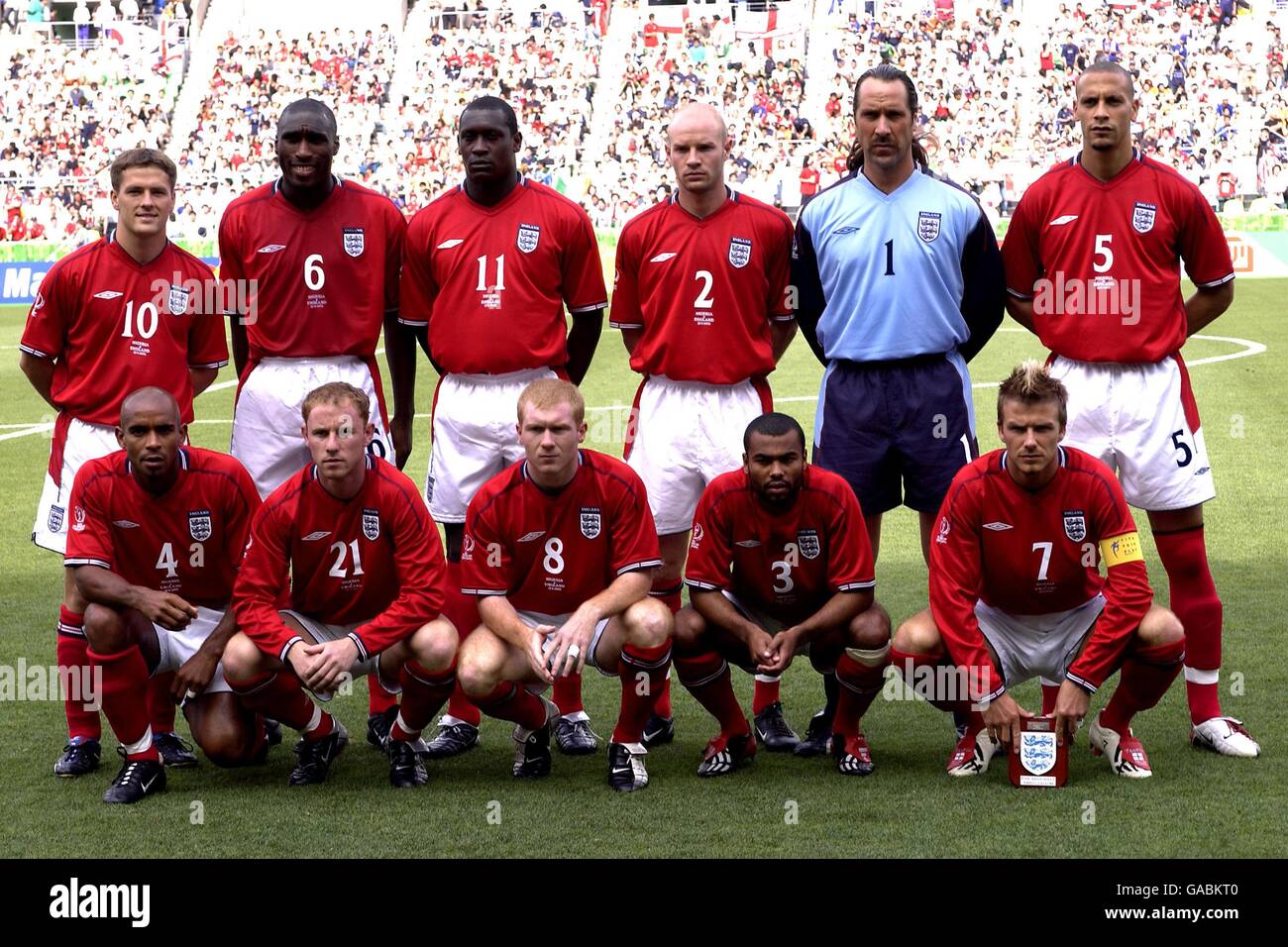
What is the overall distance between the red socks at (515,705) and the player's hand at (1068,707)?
1559 millimetres

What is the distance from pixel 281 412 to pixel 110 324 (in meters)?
0.64

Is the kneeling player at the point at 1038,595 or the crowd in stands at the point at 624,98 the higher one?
the crowd in stands at the point at 624,98

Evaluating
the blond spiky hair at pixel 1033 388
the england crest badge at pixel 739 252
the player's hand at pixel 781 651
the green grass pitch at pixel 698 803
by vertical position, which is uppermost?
the england crest badge at pixel 739 252

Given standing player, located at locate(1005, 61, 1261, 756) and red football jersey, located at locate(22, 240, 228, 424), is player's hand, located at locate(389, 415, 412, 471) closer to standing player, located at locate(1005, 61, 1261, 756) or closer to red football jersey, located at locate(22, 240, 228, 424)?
Result: red football jersey, located at locate(22, 240, 228, 424)

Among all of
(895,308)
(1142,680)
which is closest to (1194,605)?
(1142,680)

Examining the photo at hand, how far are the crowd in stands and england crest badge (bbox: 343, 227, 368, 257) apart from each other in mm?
22846

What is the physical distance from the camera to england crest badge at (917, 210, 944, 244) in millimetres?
5328

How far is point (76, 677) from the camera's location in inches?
207

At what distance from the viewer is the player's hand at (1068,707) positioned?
468cm

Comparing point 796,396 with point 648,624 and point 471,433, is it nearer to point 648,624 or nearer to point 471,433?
point 471,433

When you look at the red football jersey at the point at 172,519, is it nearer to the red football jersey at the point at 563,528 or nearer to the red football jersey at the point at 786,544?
the red football jersey at the point at 563,528

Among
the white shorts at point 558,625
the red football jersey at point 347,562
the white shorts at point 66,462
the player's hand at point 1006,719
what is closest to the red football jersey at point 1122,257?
the player's hand at point 1006,719

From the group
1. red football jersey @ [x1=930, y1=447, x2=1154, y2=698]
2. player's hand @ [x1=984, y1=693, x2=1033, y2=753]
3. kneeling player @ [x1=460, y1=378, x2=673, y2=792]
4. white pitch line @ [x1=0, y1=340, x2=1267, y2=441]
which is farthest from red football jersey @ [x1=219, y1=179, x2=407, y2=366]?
white pitch line @ [x1=0, y1=340, x2=1267, y2=441]
